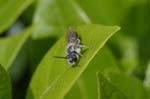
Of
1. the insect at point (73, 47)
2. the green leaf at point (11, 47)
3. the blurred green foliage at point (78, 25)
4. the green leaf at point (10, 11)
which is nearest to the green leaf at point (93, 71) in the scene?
the blurred green foliage at point (78, 25)

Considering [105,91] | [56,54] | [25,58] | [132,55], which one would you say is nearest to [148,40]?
[132,55]

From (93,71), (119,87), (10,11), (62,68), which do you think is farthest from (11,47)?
(119,87)

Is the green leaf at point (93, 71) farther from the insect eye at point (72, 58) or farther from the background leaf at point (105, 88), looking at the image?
the background leaf at point (105, 88)

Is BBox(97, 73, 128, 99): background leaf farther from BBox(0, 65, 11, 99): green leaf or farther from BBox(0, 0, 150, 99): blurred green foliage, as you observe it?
BBox(0, 0, 150, 99): blurred green foliage

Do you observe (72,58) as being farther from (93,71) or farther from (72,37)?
(93,71)

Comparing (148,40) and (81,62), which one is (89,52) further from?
(148,40)

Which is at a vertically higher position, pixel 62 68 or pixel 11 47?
pixel 11 47
